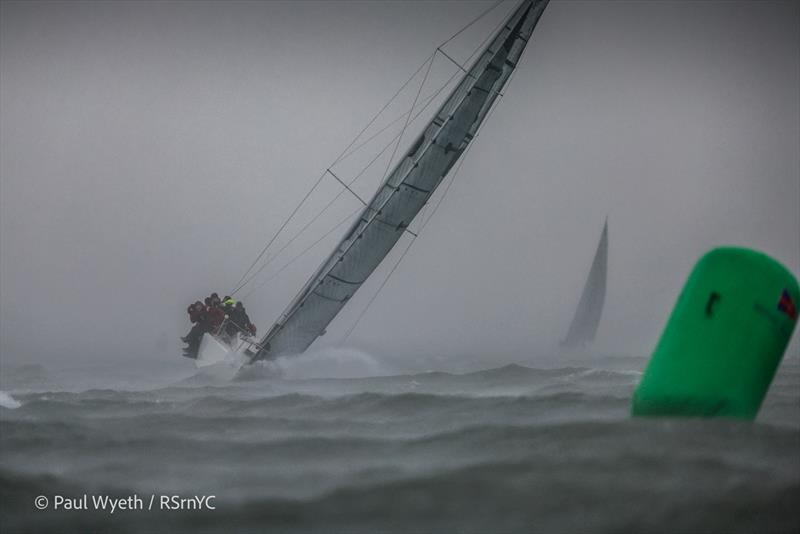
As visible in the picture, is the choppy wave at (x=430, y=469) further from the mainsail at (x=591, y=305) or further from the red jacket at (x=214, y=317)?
the mainsail at (x=591, y=305)

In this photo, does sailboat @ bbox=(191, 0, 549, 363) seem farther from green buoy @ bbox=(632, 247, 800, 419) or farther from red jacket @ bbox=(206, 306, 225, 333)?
green buoy @ bbox=(632, 247, 800, 419)

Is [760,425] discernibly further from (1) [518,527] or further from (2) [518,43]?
(2) [518,43]

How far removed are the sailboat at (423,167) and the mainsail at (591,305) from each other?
12.0 metres

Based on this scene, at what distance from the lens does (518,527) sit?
3664 millimetres

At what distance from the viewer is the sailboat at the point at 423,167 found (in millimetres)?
13445

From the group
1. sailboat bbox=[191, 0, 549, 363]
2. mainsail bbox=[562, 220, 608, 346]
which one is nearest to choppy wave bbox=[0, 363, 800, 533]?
sailboat bbox=[191, 0, 549, 363]

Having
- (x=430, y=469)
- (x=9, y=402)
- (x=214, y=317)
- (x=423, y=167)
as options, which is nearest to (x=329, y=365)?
(x=214, y=317)

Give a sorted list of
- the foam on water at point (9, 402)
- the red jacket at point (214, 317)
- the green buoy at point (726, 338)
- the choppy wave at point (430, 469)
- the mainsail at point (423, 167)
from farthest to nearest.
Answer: the red jacket at point (214, 317) → the mainsail at point (423, 167) → the foam on water at point (9, 402) → the green buoy at point (726, 338) → the choppy wave at point (430, 469)

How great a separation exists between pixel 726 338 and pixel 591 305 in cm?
2132

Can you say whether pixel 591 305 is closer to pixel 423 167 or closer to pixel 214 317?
pixel 214 317

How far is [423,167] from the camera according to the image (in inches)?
536

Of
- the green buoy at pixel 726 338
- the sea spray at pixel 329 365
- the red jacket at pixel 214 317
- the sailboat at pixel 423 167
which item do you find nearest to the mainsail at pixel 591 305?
the sea spray at pixel 329 365

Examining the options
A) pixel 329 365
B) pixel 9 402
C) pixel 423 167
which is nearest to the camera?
pixel 9 402

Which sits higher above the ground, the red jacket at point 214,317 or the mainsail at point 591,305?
the mainsail at point 591,305
